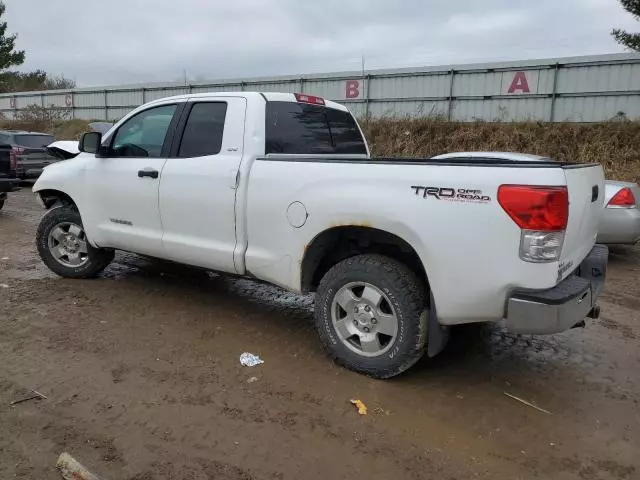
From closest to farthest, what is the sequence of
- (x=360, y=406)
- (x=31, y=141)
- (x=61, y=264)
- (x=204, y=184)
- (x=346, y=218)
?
(x=360, y=406) → (x=346, y=218) → (x=204, y=184) → (x=61, y=264) → (x=31, y=141)

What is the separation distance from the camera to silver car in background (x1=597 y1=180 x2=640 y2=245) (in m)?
6.98

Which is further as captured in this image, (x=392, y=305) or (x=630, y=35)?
(x=630, y=35)

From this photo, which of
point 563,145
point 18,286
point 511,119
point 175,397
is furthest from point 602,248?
point 511,119

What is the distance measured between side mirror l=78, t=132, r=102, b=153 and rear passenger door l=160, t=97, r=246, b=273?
3.30 ft

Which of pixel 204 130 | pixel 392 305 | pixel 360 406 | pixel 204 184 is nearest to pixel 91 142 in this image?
pixel 204 130

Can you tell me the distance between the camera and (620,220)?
22.9 feet

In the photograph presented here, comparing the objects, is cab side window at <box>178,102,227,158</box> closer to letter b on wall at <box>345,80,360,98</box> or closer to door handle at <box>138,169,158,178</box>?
door handle at <box>138,169,158,178</box>

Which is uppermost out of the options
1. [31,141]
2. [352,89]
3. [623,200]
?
[352,89]

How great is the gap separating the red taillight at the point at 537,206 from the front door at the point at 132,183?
305cm

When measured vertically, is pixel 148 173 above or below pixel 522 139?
below

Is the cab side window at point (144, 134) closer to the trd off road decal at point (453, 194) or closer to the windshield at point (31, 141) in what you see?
the trd off road decal at point (453, 194)

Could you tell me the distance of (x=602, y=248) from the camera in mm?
4121

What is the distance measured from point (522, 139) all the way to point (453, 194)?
539 inches

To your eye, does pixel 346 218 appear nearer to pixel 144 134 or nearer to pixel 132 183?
pixel 132 183
